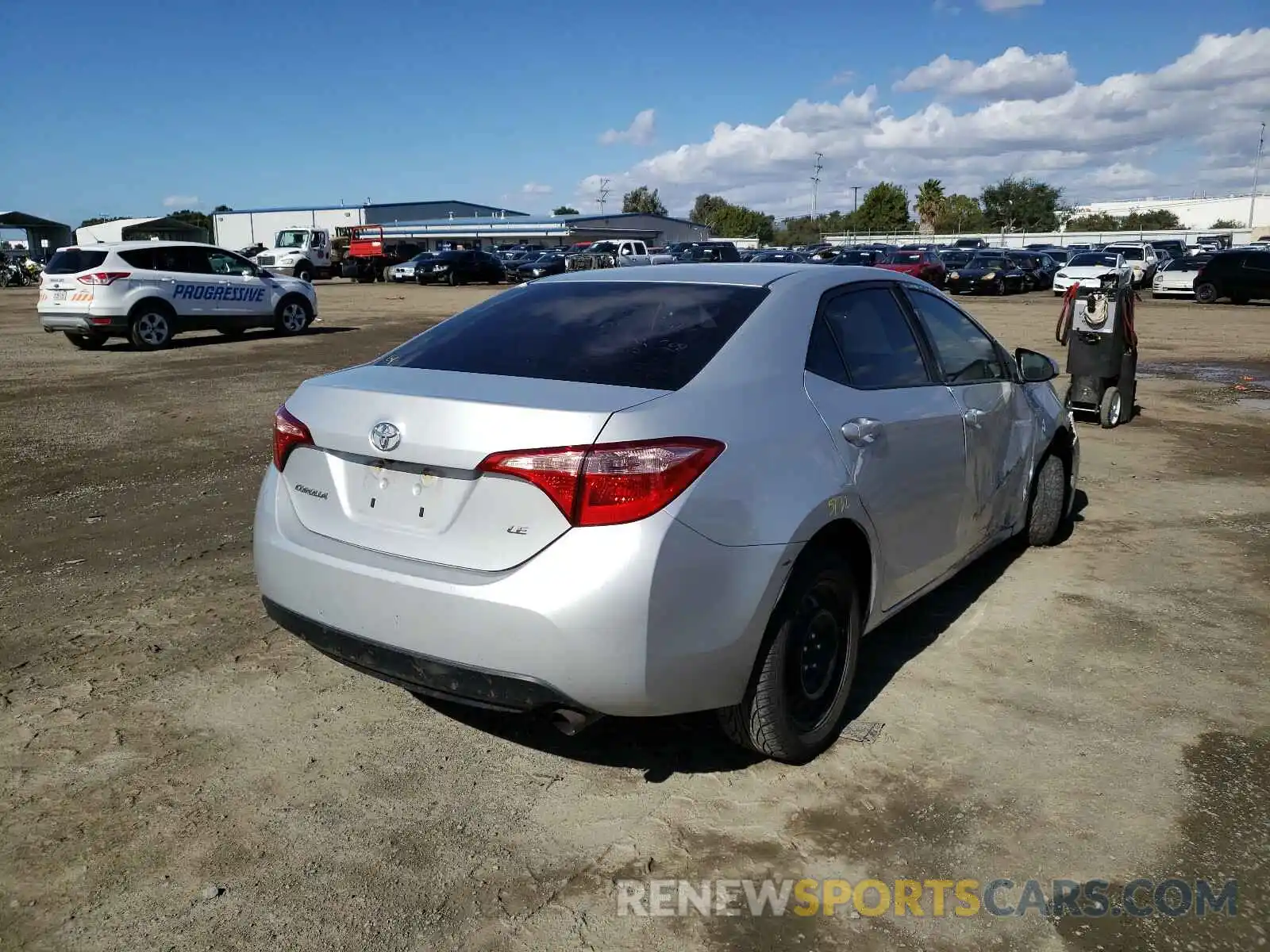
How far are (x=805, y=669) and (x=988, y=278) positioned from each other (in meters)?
36.2

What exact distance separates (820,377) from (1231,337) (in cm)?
2025

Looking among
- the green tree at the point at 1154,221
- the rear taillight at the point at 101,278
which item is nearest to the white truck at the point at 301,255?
the rear taillight at the point at 101,278

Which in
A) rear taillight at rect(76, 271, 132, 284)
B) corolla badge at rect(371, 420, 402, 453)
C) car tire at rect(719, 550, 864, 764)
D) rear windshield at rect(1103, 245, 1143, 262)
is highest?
rear windshield at rect(1103, 245, 1143, 262)

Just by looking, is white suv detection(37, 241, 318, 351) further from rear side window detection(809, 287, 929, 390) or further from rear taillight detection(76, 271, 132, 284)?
rear side window detection(809, 287, 929, 390)

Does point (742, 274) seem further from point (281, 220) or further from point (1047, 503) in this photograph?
point (281, 220)

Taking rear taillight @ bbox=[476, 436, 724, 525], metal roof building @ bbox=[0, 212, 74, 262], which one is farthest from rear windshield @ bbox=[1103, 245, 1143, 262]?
metal roof building @ bbox=[0, 212, 74, 262]

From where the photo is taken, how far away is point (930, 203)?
110 meters

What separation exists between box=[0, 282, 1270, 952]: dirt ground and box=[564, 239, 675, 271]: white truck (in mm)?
35521

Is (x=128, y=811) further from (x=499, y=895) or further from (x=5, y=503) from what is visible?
(x=5, y=503)

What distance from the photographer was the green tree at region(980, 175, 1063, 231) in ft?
364

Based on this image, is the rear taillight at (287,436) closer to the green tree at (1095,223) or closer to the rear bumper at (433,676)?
the rear bumper at (433,676)

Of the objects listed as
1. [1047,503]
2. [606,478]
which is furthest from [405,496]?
[1047,503]

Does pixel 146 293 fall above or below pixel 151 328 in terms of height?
above

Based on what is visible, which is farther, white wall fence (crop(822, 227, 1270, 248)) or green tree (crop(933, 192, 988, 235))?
green tree (crop(933, 192, 988, 235))
